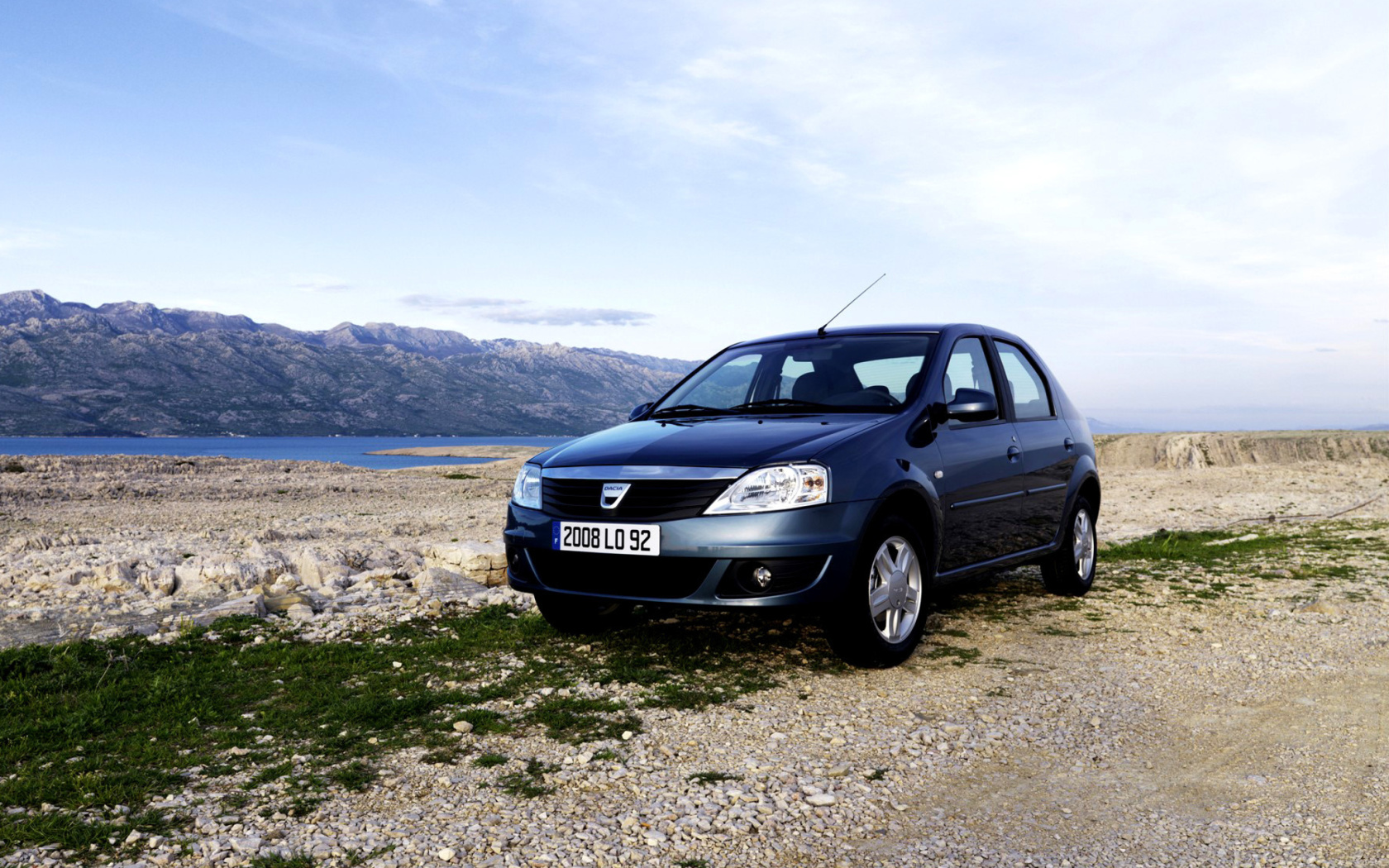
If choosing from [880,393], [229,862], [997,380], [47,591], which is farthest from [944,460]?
[47,591]

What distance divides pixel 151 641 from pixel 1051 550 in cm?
583

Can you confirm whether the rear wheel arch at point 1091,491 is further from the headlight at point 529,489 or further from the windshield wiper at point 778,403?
the headlight at point 529,489

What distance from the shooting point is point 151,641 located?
5270 mm

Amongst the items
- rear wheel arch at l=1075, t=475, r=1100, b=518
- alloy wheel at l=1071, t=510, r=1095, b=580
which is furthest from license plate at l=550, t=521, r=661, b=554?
rear wheel arch at l=1075, t=475, r=1100, b=518

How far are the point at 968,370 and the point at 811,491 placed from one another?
2245 mm

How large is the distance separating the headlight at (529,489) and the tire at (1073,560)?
3.83 m

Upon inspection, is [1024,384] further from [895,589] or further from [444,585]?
[444,585]

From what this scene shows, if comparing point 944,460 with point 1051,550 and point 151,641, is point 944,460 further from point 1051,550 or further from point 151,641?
point 151,641

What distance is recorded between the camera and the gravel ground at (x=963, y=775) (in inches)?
107

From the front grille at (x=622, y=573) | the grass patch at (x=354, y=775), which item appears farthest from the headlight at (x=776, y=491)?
the grass patch at (x=354, y=775)

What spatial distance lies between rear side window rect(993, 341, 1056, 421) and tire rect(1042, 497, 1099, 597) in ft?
2.64

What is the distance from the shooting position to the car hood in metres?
4.50

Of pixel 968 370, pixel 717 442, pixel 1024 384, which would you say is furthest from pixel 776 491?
pixel 1024 384

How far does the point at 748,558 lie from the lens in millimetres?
4277
